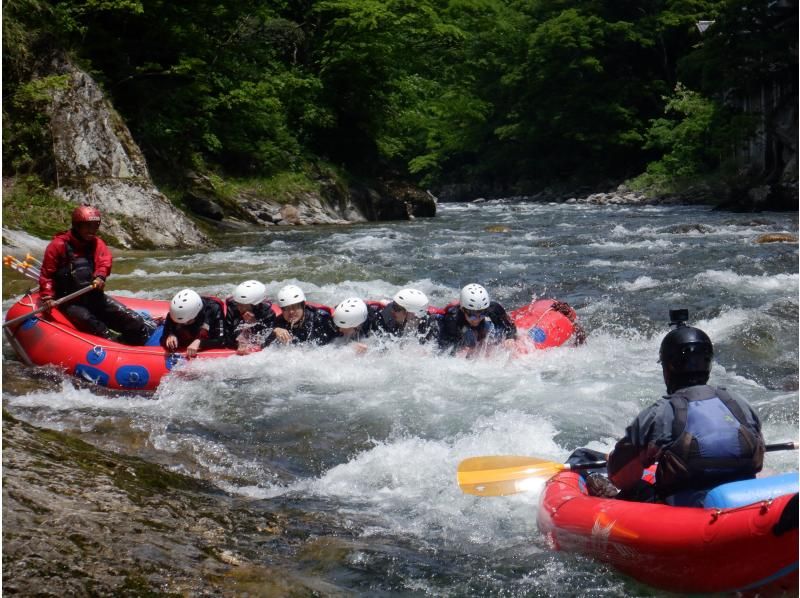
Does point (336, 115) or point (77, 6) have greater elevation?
point (77, 6)

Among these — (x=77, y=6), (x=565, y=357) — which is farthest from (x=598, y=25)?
(x=565, y=357)

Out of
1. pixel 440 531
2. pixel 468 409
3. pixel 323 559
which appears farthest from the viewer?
pixel 468 409

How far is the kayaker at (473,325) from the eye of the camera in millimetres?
7703

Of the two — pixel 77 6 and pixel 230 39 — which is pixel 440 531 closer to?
pixel 77 6

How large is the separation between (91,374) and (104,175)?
867cm

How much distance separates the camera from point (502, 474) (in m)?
4.64

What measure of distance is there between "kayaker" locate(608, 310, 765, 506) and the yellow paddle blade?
894 mm

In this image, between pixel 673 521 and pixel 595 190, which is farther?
pixel 595 190

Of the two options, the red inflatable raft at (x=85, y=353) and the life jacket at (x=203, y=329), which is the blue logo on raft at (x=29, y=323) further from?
the life jacket at (x=203, y=329)

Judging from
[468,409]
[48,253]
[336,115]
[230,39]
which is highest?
[230,39]

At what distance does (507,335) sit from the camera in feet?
26.0

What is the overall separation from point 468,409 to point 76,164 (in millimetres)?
10459

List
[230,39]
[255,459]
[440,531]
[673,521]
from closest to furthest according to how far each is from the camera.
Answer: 1. [673,521]
2. [440,531]
3. [255,459]
4. [230,39]

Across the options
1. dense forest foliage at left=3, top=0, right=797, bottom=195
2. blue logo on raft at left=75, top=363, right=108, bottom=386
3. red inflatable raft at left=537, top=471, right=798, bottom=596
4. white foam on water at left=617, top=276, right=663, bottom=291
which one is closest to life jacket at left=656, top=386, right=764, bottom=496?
red inflatable raft at left=537, top=471, right=798, bottom=596
